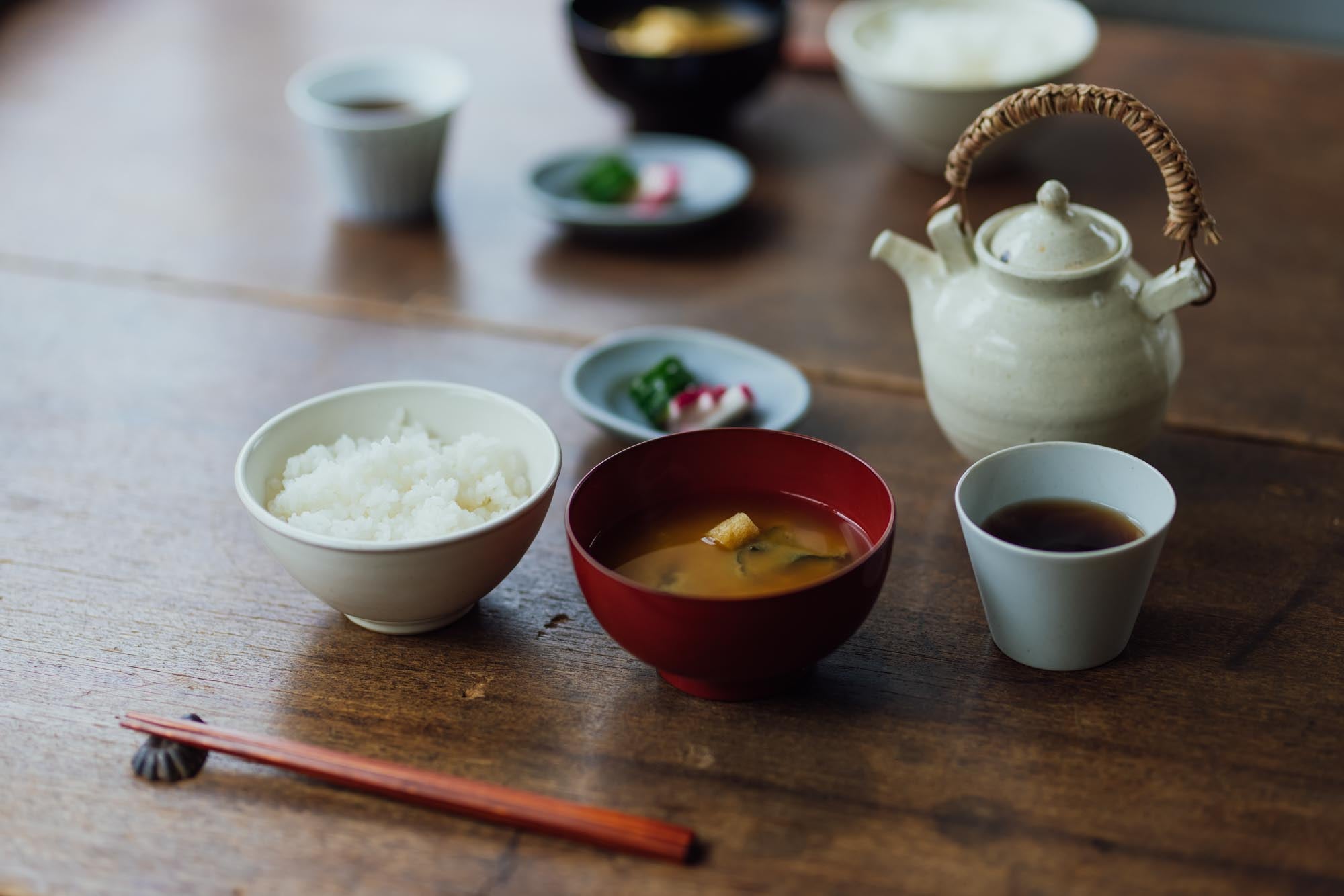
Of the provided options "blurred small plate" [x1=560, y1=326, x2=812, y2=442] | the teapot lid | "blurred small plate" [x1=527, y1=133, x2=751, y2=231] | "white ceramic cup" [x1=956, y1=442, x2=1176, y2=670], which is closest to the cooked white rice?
"blurred small plate" [x1=560, y1=326, x2=812, y2=442]

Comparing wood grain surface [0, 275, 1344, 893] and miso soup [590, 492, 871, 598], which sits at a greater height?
miso soup [590, 492, 871, 598]

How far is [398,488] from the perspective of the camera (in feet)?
3.86

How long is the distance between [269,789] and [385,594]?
7.2 inches

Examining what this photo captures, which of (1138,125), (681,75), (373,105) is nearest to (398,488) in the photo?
(1138,125)

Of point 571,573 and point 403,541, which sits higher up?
point 403,541

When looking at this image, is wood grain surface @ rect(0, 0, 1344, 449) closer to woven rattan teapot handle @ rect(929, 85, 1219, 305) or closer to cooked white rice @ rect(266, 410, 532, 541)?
woven rattan teapot handle @ rect(929, 85, 1219, 305)

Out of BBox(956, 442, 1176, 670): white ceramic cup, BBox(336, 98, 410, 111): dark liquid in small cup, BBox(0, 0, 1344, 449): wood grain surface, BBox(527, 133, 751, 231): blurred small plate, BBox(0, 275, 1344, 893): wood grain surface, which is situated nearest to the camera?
BBox(0, 275, 1344, 893): wood grain surface

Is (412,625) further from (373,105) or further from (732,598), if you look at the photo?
(373,105)

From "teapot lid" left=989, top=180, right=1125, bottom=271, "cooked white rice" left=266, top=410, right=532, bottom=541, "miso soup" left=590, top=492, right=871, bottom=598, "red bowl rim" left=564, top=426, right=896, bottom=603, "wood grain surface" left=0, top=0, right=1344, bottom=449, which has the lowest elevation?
"wood grain surface" left=0, top=0, right=1344, bottom=449

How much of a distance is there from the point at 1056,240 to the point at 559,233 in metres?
0.95

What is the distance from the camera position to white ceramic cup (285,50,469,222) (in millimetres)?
1918

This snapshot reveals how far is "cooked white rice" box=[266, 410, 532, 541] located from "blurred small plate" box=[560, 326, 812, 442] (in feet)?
0.82

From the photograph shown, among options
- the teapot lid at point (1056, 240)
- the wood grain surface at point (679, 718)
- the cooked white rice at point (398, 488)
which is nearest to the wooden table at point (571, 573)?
the wood grain surface at point (679, 718)

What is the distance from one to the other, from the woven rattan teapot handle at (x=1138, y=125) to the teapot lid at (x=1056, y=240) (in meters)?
0.07
